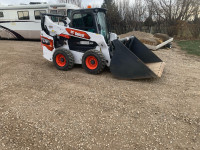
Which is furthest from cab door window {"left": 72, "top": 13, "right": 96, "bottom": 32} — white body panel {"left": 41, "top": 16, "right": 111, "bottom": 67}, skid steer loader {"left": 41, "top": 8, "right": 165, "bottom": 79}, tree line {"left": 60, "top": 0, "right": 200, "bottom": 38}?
tree line {"left": 60, "top": 0, "right": 200, "bottom": 38}

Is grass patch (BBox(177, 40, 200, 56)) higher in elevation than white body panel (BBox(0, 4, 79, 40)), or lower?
lower

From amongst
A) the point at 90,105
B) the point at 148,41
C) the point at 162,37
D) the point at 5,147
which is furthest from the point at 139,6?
A: the point at 5,147

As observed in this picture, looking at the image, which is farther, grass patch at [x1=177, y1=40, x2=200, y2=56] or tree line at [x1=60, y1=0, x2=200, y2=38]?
tree line at [x1=60, y1=0, x2=200, y2=38]

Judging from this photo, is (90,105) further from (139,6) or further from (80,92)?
(139,6)

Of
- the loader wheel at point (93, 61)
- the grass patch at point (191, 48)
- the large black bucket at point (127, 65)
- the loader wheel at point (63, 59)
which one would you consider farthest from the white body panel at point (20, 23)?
the large black bucket at point (127, 65)

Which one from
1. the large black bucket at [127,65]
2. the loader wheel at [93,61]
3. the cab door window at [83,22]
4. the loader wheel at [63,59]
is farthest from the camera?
the loader wheel at [63,59]

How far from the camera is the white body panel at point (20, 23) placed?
443 inches

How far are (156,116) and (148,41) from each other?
7857 millimetres

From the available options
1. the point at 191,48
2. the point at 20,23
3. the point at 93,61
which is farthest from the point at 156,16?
the point at 93,61

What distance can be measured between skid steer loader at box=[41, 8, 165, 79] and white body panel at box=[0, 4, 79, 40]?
6516mm

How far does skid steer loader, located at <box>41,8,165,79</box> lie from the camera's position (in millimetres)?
4312

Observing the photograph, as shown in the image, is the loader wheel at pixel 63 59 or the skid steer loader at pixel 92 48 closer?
the skid steer loader at pixel 92 48

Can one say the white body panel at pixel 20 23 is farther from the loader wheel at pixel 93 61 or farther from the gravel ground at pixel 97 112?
the gravel ground at pixel 97 112

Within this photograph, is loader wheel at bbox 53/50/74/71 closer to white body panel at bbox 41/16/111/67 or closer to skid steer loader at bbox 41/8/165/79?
skid steer loader at bbox 41/8/165/79
